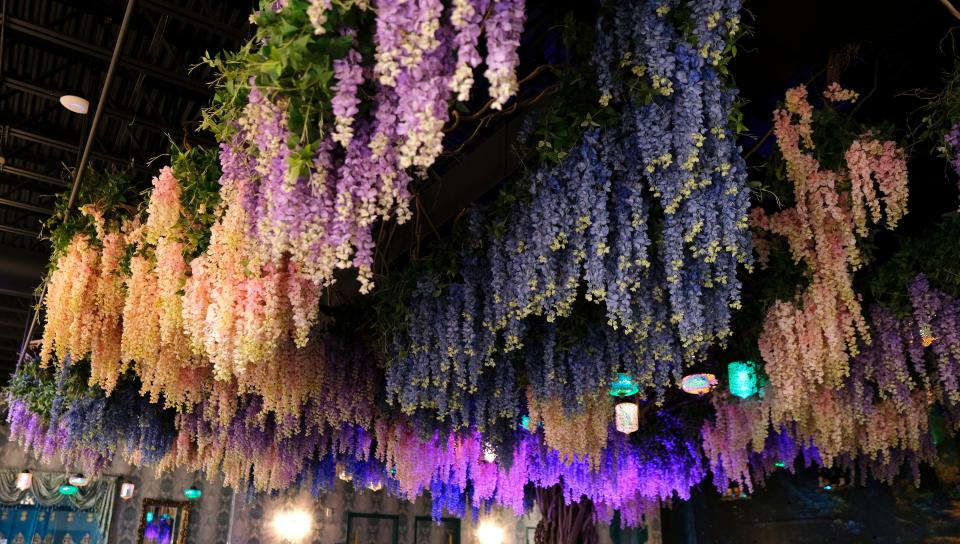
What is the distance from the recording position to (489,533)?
49.4 ft

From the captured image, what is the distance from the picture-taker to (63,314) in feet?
15.2

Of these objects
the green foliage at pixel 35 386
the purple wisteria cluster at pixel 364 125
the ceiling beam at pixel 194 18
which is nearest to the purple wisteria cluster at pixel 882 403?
the purple wisteria cluster at pixel 364 125

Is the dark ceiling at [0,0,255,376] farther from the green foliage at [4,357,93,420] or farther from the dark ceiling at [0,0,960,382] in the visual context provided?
the green foliage at [4,357,93,420]

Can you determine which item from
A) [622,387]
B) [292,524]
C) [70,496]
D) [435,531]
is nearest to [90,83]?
[622,387]

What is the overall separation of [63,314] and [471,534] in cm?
1208

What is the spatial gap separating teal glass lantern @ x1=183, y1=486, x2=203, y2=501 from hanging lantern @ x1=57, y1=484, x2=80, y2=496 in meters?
1.81

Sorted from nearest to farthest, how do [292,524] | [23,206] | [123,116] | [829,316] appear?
[829,316] → [123,116] → [23,206] → [292,524]

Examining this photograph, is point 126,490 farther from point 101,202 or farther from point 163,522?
point 101,202

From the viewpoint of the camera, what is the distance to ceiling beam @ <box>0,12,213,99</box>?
Answer: 15.9ft

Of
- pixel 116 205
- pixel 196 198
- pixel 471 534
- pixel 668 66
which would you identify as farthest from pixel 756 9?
pixel 471 534

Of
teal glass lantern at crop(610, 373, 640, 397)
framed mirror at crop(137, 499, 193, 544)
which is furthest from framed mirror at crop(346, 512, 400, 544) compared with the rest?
teal glass lantern at crop(610, 373, 640, 397)

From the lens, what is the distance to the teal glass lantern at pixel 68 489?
1195cm

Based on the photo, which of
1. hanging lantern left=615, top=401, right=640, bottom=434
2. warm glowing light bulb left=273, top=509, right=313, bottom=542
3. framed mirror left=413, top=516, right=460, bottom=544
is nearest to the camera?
hanging lantern left=615, top=401, right=640, bottom=434

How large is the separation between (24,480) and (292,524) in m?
4.62
